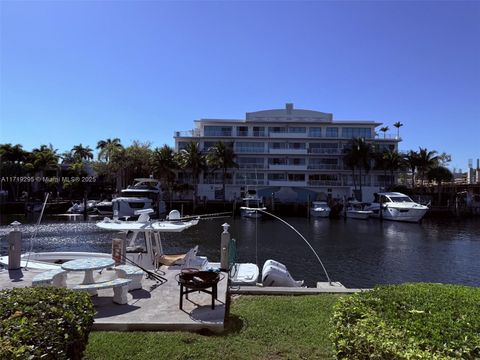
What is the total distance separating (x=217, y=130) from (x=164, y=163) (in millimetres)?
11915

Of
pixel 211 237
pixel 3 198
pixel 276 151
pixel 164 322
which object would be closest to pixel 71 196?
pixel 3 198

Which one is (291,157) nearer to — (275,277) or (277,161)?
(277,161)

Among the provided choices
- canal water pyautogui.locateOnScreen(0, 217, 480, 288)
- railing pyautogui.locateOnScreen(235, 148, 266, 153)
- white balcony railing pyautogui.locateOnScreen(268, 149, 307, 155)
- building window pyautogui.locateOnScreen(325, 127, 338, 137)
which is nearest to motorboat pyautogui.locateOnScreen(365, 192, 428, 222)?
canal water pyautogui.locateOnScreen(0, 217, 480, 288)

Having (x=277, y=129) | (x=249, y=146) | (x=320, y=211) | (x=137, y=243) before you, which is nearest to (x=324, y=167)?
(x=277, y=129)

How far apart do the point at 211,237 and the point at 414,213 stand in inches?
1210

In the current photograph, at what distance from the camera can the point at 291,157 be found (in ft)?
220

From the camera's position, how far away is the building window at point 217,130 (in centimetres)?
6840

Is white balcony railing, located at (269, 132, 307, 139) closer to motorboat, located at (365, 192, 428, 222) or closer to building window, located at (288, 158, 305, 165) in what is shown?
building window, located at (288, 158, 305, 165)

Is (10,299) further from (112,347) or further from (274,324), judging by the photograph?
(274,324)

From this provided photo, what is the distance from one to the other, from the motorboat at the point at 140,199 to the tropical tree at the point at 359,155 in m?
31.5

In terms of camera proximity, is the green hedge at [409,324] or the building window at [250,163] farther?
the building window at [250,163]

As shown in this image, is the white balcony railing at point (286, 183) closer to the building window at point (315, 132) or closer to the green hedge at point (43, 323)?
the building window at point (315, 132)

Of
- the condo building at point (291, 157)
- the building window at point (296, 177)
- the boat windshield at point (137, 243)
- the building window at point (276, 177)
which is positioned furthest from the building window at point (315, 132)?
the boat windshield at point (137, 243)

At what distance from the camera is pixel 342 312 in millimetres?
4473
